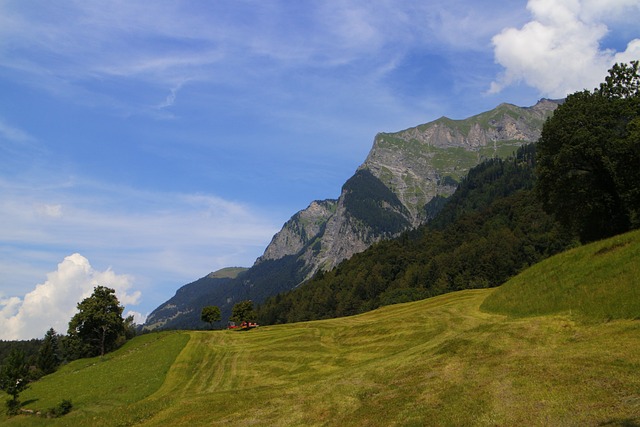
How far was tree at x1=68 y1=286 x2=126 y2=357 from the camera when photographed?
8906 cm

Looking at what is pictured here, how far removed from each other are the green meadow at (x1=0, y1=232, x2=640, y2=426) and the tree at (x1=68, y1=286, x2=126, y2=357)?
2821 centimetres

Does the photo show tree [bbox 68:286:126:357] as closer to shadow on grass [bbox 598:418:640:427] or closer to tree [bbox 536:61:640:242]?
tree [bbox 536:61:640:242]

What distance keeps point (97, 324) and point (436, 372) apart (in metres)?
84.5

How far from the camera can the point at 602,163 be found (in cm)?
5278

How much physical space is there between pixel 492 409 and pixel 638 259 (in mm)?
24034

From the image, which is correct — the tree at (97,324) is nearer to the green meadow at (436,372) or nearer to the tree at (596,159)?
the green meadow at (436,372)

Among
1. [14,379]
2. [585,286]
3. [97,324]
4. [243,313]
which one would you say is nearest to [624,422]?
[585,286]

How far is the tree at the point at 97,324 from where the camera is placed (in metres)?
89.1

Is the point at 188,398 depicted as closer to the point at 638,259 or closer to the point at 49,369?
the point at 638,259

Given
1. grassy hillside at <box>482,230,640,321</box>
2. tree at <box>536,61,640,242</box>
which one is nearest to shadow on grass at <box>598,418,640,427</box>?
grassy hillside at <box>482,230,640,321</box>

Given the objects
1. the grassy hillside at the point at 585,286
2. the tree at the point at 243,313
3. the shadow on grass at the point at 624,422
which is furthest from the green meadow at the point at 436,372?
the tree at the point at 243,313

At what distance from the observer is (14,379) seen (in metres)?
48.8

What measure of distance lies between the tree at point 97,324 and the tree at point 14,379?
→ 121ft

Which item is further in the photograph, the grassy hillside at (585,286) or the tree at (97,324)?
the tree at (97,324)
